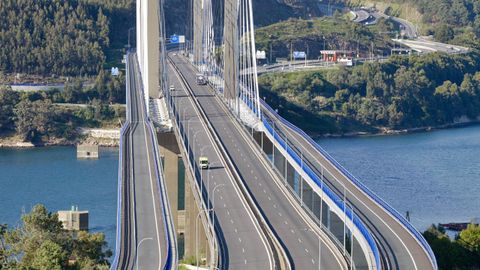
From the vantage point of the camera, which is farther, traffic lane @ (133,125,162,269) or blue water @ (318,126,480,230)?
blue water @ (318,126,480,230)

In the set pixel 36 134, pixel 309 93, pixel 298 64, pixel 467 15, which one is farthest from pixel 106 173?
pixel 467 15

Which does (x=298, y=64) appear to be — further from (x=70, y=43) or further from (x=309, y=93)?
(x=70, y=43)

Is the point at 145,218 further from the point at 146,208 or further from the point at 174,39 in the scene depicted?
the point at 174,39

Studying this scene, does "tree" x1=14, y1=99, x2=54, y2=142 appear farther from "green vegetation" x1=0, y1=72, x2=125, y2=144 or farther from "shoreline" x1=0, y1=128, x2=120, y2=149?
"shoreline" x1=0, y1=128, x2=120, y2=149

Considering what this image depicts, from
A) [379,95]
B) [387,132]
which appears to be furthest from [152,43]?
[379,95]

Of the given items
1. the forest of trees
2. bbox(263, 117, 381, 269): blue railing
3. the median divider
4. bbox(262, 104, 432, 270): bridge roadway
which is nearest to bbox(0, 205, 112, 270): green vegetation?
the median divider

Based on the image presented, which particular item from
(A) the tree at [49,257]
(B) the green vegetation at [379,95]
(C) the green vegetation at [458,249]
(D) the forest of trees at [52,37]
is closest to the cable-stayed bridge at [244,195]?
(A) the tree at [49,257]
